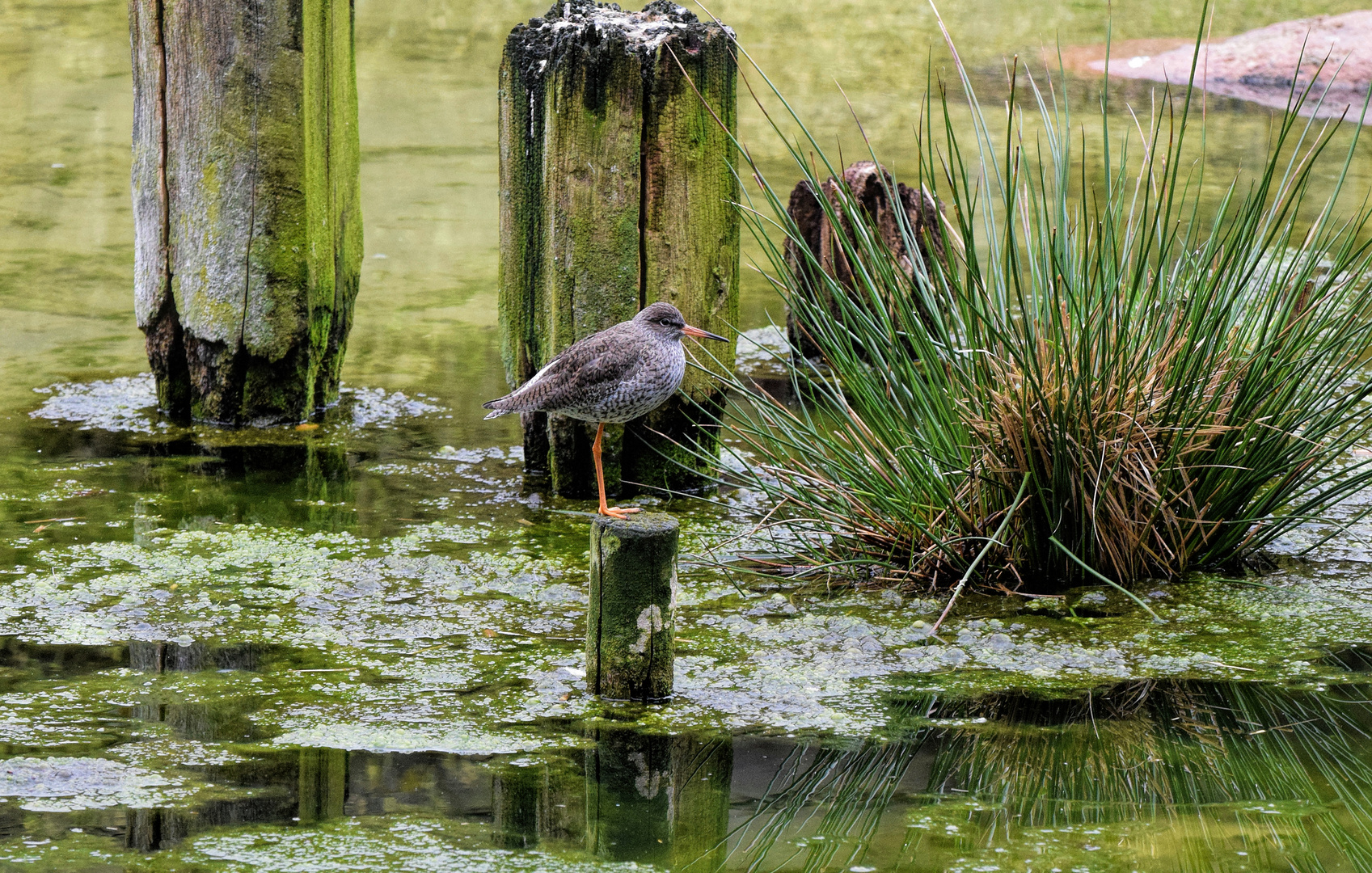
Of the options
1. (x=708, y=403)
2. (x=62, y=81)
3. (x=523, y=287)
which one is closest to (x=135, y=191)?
(x=523, y=287)

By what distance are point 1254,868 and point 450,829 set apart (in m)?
1.47

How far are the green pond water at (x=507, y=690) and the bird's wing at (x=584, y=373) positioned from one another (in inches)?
15.7

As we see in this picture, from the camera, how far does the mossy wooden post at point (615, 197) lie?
4.71 m

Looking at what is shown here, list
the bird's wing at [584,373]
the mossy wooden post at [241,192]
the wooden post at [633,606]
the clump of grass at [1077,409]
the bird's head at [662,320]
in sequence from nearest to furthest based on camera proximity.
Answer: the wooden post at [633,606], the clump of grass at [1077,409], the bird's wing at [584,373], the bird's head at [662,320], the mossy wooden post at [241,192]

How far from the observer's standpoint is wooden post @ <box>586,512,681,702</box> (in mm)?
3406

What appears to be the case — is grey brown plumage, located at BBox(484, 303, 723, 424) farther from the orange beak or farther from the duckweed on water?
the duckweed on water

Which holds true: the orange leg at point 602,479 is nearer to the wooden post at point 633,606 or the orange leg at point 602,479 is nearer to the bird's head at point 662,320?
the bird's head at point 662,320

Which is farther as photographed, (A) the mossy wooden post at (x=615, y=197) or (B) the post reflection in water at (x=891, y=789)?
(A) the mossy wooden post at (x=615, y=197)

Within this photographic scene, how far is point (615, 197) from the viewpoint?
187 inches

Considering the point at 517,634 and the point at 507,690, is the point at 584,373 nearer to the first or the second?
the point at 517,634

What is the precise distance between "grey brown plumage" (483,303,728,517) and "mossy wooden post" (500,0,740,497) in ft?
0.48

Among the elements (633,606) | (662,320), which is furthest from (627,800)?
(662,320)

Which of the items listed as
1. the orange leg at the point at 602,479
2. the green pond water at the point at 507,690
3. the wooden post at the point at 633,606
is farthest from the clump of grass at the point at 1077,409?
the wooden post at the point at 633,606

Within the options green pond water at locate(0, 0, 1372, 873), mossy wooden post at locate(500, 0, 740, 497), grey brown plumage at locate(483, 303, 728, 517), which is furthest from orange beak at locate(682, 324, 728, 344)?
green pond water at locate(0, 0, 1372, 873)
